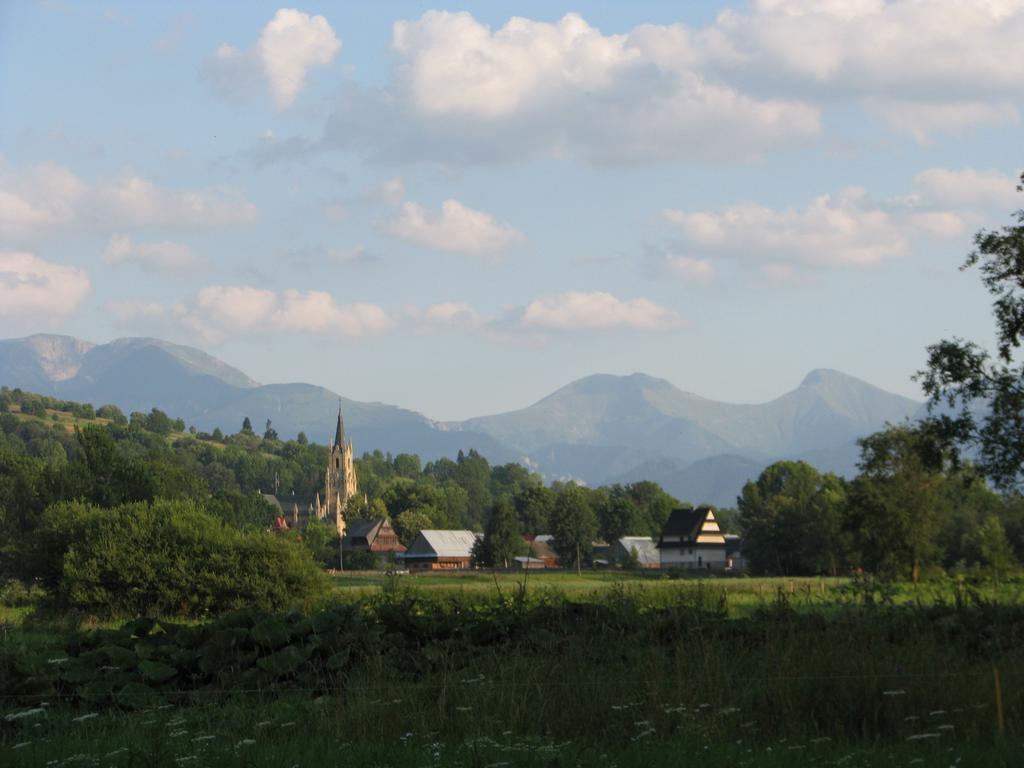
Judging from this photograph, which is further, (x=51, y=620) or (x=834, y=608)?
(x=51, y=620)

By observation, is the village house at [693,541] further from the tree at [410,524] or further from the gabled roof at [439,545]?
the tree at [410,524]

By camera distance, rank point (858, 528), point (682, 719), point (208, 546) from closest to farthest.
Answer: point (682, 719) < point (208, 546) < point (858, 528)

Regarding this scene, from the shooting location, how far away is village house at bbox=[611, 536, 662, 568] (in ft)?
465

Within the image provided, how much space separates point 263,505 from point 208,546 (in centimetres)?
10794

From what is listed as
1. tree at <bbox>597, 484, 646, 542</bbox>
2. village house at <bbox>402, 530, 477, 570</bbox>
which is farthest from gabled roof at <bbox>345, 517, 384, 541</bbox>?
tree at <bbox>597, 484, 646, 542</bbox>

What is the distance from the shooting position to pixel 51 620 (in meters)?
36.1

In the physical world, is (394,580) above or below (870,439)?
below

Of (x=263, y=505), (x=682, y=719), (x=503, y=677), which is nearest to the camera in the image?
(x=682, y=719)

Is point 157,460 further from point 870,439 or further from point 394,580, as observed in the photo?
point 394,580

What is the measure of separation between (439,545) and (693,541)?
34.9 metres

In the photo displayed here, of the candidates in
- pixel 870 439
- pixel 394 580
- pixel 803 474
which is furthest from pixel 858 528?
pixel 803 474

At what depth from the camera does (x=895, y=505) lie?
58.5 m

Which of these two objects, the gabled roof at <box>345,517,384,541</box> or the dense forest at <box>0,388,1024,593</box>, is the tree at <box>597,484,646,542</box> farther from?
the gabled roof at <box>345,517,384,541</box>

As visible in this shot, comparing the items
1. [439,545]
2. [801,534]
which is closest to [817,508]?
[801,534]
